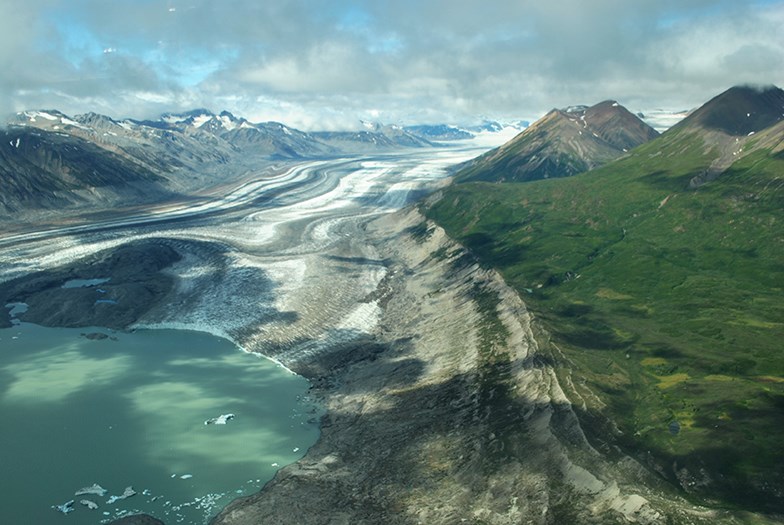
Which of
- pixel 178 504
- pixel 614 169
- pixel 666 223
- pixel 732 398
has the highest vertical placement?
pixel 614 169

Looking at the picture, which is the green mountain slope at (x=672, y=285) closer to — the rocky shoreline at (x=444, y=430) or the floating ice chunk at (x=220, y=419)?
the rocky shoreline at (x=444, y=430)

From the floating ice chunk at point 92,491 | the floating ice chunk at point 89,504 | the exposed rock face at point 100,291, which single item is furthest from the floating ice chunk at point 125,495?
the exposed rock face at point 100,291

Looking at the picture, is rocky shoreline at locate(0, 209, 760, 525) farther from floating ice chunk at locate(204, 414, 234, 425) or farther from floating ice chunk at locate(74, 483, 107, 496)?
floating ice chunk at locate(204, 414, 234, 425)

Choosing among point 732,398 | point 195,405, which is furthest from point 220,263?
point 732,398

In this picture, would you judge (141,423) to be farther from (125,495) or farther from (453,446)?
(453,446)

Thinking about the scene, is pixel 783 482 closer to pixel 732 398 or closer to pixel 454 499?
pixel 732 398

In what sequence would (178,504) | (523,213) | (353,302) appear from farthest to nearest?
1. (523,213)
2. (353,302)
3. (178,504)
